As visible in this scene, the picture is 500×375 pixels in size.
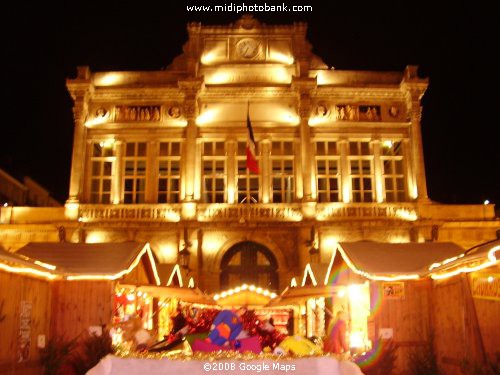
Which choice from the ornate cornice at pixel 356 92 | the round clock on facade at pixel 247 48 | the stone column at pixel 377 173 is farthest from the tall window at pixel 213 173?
the stone column at pixel 377 173

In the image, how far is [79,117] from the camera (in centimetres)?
2702

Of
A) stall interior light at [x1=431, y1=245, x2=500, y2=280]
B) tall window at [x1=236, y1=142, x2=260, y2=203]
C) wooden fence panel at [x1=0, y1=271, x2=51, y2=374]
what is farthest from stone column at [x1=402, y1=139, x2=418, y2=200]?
wooden fence panel at [x1=0, y1=271, x2=51, y2=374]

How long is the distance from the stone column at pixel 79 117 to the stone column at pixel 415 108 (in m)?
15.2

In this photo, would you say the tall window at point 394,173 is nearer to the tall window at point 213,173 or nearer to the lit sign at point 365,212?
the lit sign at point 365,212

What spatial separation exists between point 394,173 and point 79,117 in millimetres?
15319

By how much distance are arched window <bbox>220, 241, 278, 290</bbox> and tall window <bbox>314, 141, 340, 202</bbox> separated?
387cm

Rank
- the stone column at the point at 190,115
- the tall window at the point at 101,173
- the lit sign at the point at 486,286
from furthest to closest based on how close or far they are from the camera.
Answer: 1. the tall window at the point at 101,173
2. the stone column at the point at 190,115
3. the lit sign at the point at 486,286

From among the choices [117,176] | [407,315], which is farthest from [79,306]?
[117,176]

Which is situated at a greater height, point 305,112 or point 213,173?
point 305,112

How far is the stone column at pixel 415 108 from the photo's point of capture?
26.7m

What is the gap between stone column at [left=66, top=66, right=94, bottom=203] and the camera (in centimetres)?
2653

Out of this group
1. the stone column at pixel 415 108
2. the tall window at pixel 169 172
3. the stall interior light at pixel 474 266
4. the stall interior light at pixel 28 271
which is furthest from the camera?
the tall window at pixel 169 172

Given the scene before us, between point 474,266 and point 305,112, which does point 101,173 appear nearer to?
point 305,112

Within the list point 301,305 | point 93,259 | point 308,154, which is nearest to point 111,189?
point 308,154
